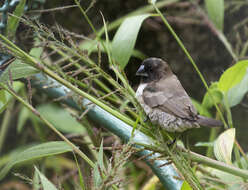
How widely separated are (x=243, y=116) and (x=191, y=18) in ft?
2.25

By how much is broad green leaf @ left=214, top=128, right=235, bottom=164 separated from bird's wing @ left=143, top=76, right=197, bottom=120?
14 centimetres

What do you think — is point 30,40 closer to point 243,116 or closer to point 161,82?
point 161,82

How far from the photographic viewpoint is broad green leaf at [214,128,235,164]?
86 centimetres

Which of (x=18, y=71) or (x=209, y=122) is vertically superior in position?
(x=18, y=71)

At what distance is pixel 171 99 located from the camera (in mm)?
1064

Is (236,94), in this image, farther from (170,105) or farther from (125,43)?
(125,43)

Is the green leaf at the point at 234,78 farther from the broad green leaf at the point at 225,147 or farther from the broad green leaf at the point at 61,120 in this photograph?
the broad green leaf at the point at 61,120

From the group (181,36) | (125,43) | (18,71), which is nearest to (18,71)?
(18,71)

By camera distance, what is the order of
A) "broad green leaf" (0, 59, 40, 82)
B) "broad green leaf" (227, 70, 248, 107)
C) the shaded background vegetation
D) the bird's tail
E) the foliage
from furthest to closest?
1. the shaded background vegetation
2. "broad green leaf" (227, 70, 248, 107)
3. the bird's tail
4. "broad green leaf" (0, 59, 40, 82)
5. the foliage

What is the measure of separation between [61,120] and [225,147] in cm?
87

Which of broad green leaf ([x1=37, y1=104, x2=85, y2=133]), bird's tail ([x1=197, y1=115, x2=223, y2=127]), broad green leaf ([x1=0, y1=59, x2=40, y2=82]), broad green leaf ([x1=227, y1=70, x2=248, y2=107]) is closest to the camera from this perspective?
broad green leaf ([x1=0, y1=59, x2=40, y2=82])

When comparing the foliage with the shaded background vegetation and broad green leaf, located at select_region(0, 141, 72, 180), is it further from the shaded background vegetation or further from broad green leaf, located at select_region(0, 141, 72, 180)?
the shaded background vegetation

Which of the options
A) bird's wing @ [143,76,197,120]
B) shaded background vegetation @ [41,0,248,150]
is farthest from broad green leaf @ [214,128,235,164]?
shaded background vegetation @ [41,0,248,150]

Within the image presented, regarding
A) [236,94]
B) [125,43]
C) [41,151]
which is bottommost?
[236,94]
